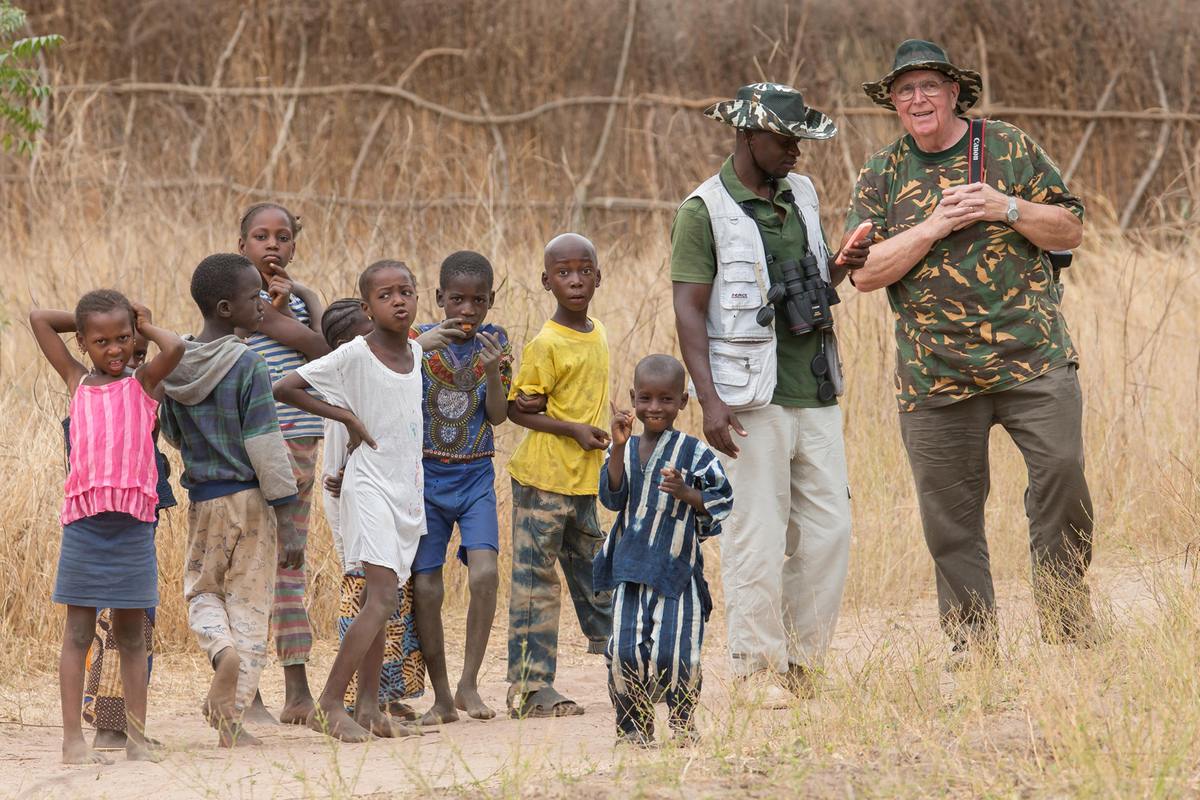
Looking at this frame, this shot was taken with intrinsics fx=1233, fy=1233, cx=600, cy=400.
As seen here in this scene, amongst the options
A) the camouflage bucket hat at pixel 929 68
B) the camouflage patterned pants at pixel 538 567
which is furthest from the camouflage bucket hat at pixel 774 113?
the camouflage patterned pants at pixel 538 567

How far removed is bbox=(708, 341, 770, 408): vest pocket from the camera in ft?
13.3

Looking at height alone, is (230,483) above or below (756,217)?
below

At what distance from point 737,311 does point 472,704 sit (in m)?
1.64

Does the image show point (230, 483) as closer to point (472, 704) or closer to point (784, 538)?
point (472, 704)

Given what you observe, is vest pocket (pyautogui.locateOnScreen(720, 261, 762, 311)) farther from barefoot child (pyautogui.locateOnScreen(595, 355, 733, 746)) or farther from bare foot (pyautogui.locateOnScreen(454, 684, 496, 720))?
bare foot (pyautogui.locateOnScreen(454, 684, 496, 720))

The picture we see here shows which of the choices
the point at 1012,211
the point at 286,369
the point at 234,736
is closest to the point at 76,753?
the point at 234,736

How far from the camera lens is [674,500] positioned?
11.7ft

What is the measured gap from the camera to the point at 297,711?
432cm

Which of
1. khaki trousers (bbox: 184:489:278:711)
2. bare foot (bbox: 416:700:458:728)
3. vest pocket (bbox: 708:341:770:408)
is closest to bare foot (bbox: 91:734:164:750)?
khaki trousers (bbox: 184:489:278:711)

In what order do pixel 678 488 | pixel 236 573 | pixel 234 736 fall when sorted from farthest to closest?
pixel 236 573 → pixel 234 736 → pixel 678 488

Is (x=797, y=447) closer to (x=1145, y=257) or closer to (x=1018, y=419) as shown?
(x=1018, y=419)

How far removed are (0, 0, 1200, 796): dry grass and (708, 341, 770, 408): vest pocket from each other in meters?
0.92

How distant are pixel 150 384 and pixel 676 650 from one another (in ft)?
5.73

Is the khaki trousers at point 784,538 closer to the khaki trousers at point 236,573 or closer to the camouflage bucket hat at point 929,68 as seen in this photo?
the camouflage bucket hat at point 929,68
